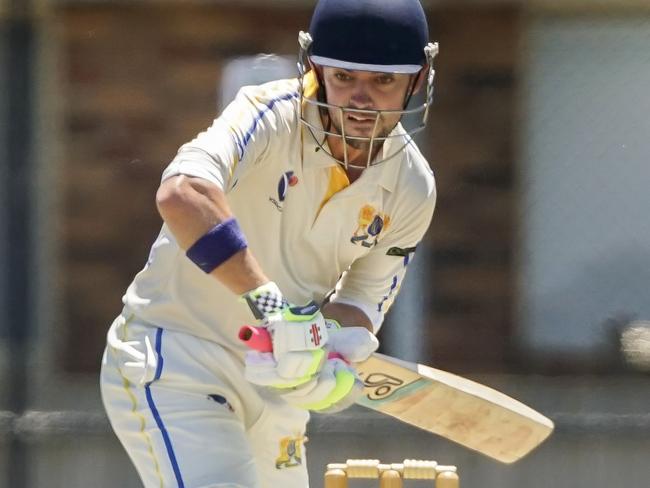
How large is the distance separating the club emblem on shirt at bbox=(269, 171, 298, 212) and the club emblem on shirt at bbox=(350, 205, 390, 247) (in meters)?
0.18

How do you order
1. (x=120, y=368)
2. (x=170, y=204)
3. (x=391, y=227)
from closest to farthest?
1. (x=170, y=204)
2. (x=120, y=368)
3. (x=391, y=227)

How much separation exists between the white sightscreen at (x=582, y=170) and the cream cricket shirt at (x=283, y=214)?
232 centimetres

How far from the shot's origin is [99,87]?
231 inches

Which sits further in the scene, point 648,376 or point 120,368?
point 648,376

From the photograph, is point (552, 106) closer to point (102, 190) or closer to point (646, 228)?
point (646, 228)

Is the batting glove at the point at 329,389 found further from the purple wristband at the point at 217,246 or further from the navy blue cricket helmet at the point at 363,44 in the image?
the navy blue cricket helmet at the point at 363,44

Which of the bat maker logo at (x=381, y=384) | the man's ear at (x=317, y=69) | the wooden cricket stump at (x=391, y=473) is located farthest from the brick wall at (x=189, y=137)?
the man's ear at (x=317, y=69)

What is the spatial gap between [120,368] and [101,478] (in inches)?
93.8

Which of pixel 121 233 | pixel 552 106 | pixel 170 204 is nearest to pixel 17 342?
pixel 121 233

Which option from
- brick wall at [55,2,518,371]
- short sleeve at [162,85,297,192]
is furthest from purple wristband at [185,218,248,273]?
brick wall at [55,2,518,371]

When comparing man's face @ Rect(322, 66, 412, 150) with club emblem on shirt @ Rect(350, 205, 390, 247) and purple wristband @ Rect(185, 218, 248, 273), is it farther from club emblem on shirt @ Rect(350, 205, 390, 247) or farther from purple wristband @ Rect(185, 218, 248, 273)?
purple wristband @ Rect(185, 218, 248, 273)

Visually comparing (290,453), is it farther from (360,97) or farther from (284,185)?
(360,97)

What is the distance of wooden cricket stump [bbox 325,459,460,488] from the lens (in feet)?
14.1

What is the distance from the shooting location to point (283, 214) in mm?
3480
